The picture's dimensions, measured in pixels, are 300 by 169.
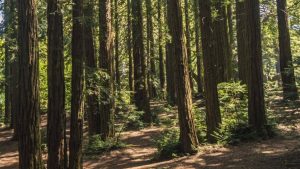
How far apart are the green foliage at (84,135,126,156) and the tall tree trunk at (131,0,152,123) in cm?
465

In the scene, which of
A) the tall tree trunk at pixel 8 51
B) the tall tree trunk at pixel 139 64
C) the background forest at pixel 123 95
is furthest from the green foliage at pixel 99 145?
the tall tree trunk at pixel 8 51

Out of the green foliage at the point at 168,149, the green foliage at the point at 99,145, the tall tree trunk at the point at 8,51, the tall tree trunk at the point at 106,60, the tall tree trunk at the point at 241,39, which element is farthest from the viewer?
the tall tree trunk at the point at 8,51

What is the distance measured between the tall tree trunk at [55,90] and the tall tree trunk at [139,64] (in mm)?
9707

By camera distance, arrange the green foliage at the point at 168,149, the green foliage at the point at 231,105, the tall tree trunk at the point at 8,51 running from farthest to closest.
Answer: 1. the tall tree trunk at the point at 8,51
2. the green foliage at the point at 231,105
3. the green foliage at the point at 168,149

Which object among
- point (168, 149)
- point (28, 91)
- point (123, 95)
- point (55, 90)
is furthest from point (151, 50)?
point (28, 91)

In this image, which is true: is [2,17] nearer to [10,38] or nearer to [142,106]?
[10,38]

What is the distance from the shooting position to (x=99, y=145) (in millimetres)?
14375

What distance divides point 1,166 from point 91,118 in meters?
3.76

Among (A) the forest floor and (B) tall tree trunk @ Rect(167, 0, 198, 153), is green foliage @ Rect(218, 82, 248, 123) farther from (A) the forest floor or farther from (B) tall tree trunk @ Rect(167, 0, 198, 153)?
(B) tall tree trunk @ Rect(167, 0, 198, 153)

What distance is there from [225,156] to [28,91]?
555 centimetres

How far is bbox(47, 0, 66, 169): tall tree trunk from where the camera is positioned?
9.38m

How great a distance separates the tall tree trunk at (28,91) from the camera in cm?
793

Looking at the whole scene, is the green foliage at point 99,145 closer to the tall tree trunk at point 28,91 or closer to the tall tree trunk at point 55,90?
the tall tree trunk at point 55,90

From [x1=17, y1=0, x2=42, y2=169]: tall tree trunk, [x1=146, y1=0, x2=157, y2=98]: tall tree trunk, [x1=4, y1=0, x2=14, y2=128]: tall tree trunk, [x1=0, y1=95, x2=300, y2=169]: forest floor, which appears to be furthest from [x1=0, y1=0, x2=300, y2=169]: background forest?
[x1=146, y1=0, x2=157, y2=98]: tall tree trunk
